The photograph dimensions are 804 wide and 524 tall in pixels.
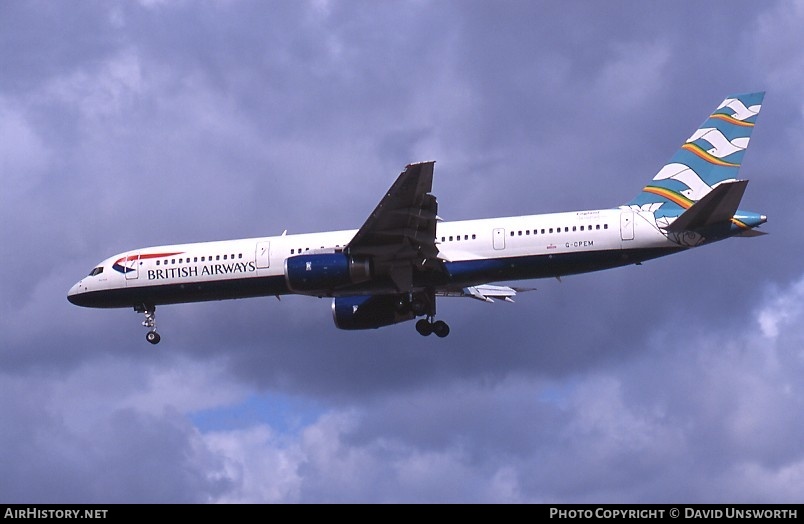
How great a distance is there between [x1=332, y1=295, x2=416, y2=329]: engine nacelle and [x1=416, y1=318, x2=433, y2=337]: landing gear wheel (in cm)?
56

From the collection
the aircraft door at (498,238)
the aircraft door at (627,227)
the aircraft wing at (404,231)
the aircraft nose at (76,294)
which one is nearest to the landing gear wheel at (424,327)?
the aircraft wing at (404,231)

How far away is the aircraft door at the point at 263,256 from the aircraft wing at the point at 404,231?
449cm

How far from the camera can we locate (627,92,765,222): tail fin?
54.7 meters

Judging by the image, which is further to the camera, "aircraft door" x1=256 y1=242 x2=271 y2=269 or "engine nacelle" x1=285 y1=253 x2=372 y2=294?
"aircraft door" x1=256 y1=242 x2=271 y2=269

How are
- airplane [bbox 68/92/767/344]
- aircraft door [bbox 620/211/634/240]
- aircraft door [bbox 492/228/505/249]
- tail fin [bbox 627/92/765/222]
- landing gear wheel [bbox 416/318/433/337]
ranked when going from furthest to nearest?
landing gear wheel [bbox 416/318/433/337], tail fin [bbox 627/92/765/222], aircraft door [bbox 492/228/505/249], aircraft door [bbox 620/211/634/240], airplane [bbox 68/92/767/344]

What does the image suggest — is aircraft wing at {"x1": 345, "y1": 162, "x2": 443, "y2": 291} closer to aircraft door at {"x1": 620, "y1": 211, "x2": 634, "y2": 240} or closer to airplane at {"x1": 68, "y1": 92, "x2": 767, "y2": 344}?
airplane at {"x1": 68, "y1": 92, "x2": 767, "y2": 344}

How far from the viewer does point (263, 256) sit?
5509 centimetres

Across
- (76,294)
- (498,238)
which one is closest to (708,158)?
(498,238)

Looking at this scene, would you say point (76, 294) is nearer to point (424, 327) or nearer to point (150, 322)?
point (150, 322)

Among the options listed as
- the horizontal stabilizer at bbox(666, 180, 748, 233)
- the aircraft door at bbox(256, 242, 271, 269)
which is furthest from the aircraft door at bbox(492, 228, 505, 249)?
the aircraft door at bbox(256, 242, 271, 269)

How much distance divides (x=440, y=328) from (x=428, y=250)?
19.4 feet

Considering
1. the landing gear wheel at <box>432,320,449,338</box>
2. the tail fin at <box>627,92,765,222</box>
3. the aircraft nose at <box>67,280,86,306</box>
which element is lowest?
the landing gear wheel at <box>432,320,449,338</box>

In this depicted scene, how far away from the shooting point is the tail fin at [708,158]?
5472cm

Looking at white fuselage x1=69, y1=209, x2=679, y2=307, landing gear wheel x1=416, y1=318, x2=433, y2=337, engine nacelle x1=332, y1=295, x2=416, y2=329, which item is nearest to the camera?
white fuselage x1=69, y1=209, x2=679, y2=307
